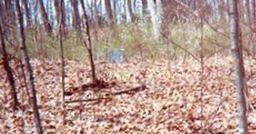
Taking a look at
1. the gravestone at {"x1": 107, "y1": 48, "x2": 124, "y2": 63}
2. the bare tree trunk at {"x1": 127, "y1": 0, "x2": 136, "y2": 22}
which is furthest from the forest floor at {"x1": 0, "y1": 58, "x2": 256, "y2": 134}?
the bare tree trunk at {"x1": 127, "y1": 0, "x2": 136, "y2": 22}

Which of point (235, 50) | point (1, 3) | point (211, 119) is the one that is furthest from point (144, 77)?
point (1, 3)

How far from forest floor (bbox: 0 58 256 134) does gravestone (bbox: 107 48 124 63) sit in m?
0.73

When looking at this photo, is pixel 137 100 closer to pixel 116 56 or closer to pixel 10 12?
pixel 116 56

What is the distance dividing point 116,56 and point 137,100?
298cm

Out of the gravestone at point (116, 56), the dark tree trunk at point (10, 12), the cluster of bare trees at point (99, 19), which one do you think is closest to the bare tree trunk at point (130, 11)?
the cluster of bare trees at point (99, 19)

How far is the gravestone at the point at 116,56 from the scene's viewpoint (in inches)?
370

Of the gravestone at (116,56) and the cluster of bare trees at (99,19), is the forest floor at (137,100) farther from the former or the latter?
the gravestone at (116,56)

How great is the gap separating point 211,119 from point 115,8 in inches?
523

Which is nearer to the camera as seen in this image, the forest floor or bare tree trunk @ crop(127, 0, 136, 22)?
the forest floor

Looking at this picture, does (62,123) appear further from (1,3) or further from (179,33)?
(1,3)

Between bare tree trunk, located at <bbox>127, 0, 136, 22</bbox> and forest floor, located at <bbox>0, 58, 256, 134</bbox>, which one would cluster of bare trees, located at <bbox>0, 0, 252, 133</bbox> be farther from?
forest floor, located at <bbox>0, 58, 256, 134</bbox>

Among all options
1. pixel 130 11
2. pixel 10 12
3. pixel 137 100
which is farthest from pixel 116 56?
pixel 130 11

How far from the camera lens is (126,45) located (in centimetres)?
1028

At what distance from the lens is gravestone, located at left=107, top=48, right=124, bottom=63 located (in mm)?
9402
